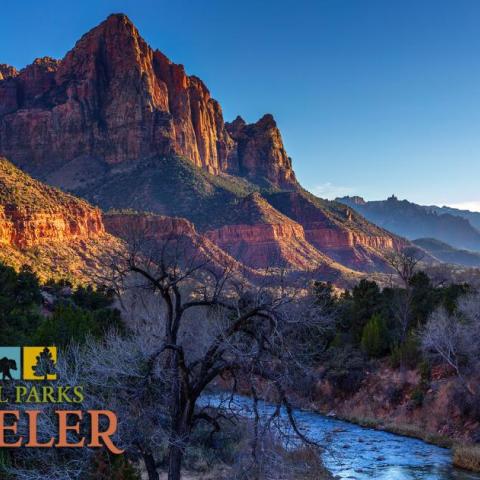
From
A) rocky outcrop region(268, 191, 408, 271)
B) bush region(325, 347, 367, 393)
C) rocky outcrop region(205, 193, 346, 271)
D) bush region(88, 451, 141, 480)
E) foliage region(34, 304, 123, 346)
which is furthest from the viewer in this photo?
rocky outcrop region(268, 191, 408, 271)

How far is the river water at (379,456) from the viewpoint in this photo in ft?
70.5

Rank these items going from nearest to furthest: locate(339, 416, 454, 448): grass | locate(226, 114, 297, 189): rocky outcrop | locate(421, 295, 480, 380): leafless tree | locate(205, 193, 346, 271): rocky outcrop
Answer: locate(339, 416, 454, 448): grass
locate(421, 295, 480, 380): leafless tree
locate(205, 193, 346, 271): rocky outcrop
locate(226, 114, 297, 189): rocky outcrop

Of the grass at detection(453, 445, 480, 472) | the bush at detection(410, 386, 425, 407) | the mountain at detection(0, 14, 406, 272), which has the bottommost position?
the grass at detection(453, 445, 480, 472)

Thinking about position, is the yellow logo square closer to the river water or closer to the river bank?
the river water

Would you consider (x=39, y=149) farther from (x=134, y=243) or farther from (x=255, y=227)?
(x=134, y=243)

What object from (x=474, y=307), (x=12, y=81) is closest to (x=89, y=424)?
(x=474, y=307)

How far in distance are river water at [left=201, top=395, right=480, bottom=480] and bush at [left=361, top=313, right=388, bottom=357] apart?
8.08 metres

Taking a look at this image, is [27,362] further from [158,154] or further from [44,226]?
[158,154]

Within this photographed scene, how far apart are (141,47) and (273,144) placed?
5441cm

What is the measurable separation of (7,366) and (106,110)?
453ft

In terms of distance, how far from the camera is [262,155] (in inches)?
7190

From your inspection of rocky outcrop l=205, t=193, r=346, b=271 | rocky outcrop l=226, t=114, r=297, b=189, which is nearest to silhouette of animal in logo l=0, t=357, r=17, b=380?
rocky outcrop l=205, t=193, r=346, b=271

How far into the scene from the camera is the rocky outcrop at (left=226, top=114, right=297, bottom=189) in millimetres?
176900

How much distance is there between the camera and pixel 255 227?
110 m
